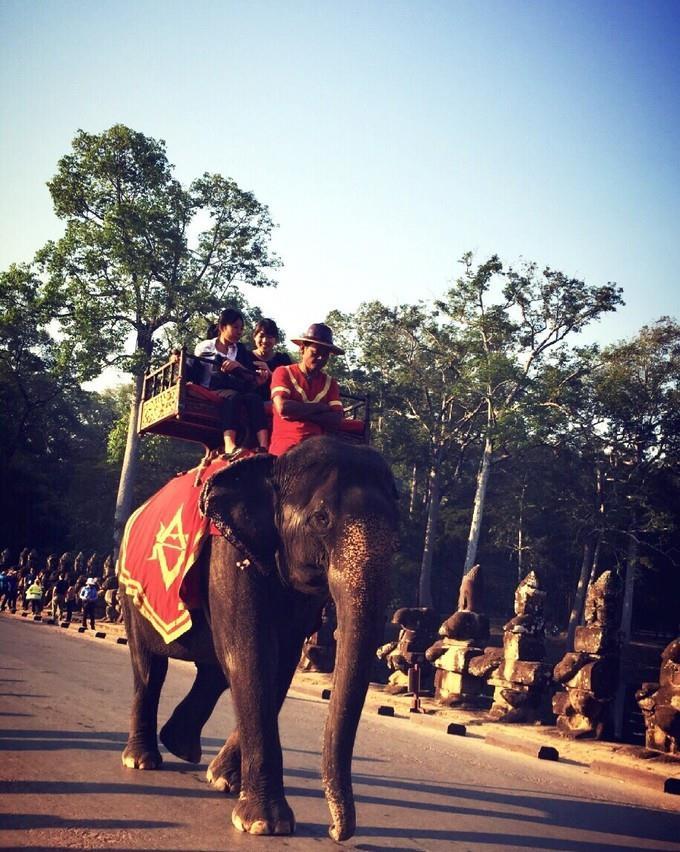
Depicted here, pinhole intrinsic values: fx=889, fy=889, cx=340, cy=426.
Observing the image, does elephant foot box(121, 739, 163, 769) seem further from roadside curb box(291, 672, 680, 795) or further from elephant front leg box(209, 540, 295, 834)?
roadside curb box(291, 672, 680, 795)

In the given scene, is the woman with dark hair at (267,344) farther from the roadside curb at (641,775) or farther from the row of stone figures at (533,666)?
the row of stone figures at (533,666)

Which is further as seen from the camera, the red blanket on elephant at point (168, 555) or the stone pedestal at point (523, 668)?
the stone pedestal at point (523, 668)

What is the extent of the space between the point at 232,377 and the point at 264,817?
3.27 meters

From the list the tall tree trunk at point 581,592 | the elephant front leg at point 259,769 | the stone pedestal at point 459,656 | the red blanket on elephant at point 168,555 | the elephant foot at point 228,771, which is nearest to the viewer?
the elephant front leg at point 259,769

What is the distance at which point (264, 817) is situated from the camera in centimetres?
509

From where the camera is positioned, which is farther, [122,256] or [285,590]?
[122,256]

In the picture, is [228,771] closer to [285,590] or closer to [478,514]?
[285,590]

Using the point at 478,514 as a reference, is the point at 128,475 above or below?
below

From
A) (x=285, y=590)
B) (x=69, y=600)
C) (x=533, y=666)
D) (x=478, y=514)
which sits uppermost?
(x=478, y=514)

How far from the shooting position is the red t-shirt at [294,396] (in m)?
5.97

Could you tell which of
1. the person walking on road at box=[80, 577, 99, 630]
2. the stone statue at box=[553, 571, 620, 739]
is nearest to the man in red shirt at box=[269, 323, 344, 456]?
the stone statue at box=[553, 571, 620, 739]

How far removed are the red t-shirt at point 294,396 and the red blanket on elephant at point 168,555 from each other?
0.45m

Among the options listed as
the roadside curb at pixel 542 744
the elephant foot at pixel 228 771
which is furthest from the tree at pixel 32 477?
the elephant foot at pixel 228 771

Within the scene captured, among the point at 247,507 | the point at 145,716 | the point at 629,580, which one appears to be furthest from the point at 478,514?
the point at 247,507
